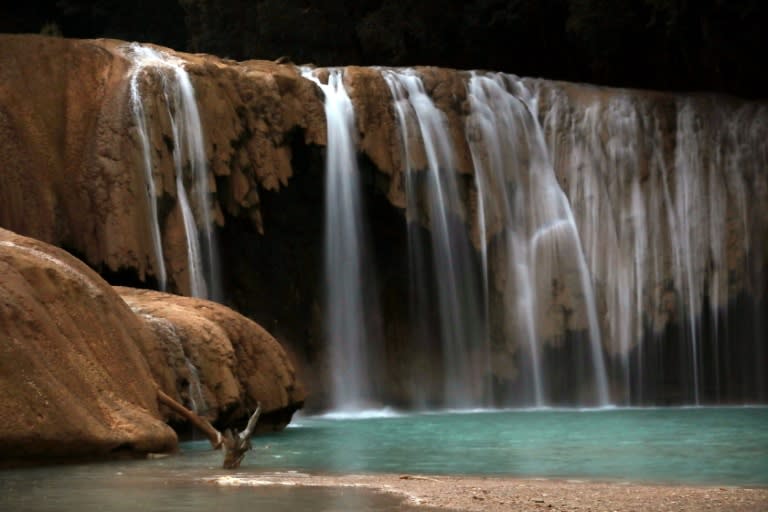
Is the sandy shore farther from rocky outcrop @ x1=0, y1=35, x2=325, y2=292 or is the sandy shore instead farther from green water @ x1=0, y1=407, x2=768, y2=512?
rocky outcrop @ x1=0, y1=35, x2=325, y2=292

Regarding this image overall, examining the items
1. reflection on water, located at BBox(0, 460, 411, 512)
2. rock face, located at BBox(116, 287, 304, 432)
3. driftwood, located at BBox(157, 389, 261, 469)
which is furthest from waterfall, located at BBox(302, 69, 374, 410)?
reflection on water, located at BBox(0, 460, 411, 512)

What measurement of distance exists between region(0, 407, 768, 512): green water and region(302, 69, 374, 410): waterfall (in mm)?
2408

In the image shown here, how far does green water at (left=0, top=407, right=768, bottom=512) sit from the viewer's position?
10875 mm

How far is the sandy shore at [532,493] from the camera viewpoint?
34.3 ft

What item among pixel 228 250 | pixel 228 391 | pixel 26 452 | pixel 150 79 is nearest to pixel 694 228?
pixel 228 250

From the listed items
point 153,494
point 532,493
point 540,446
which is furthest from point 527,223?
point 153,494

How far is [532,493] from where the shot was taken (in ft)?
37.6

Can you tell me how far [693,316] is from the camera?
28.6 metres

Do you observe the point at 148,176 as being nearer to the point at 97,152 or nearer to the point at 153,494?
the point at 97,152

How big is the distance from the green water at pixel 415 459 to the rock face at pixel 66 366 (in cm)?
32

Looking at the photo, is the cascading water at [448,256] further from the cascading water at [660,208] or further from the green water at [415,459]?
the green water at [415,459]

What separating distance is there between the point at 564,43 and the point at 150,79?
13602 millimetres

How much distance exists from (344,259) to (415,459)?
11.2 metres

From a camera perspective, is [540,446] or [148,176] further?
[148,176]
